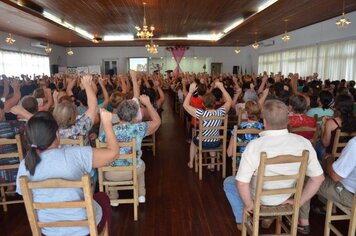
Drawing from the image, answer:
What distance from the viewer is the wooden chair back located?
5.62 ft

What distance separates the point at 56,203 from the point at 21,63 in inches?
639

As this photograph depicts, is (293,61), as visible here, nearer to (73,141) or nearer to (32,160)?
(73,141)

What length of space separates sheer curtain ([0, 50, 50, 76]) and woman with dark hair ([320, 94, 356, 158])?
14.4m

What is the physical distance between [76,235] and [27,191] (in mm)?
468

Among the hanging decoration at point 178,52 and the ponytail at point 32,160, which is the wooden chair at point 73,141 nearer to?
the ponytail at point 32,160

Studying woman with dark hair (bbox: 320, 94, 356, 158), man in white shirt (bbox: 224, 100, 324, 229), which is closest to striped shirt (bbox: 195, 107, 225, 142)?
woman with dark hair (bbox: 320, 94, 356, 158)

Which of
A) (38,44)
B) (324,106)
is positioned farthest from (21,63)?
(324,106)

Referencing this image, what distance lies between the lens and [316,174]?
2254 mm

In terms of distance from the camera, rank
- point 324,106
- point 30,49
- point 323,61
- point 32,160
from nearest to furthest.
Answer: point 32,160 → point 324,106 → point 323,61 → point 30,49

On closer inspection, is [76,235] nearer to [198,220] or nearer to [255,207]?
[255,207]

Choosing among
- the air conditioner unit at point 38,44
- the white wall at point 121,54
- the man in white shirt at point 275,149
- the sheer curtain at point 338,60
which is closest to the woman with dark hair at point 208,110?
the man in white shirt at point 275,149

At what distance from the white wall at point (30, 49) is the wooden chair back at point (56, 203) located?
549 inches

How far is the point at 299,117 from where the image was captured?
11.6 ft

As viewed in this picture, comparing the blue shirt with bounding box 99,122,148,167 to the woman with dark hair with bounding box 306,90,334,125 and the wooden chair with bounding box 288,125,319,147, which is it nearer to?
the wooden chair with bounding box 288,125,319,147
